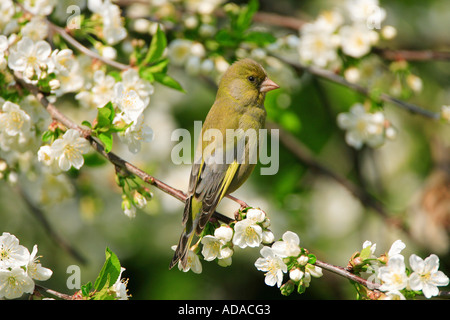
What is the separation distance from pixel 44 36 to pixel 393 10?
438 centimetres

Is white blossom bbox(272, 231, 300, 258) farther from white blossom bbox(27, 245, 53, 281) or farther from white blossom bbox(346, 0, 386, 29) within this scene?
white blossom bbox(346, 0, 386, 29)

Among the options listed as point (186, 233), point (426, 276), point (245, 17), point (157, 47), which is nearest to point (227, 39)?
point (245, 17)

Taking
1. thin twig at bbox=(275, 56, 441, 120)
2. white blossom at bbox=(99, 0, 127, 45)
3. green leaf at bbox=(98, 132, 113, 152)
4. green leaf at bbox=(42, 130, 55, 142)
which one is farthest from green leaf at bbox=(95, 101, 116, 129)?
thin twig at bbox=(275, 56, 441, 120)

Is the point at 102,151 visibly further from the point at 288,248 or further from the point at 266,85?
the point at 266,85

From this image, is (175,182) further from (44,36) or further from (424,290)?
(424,290)

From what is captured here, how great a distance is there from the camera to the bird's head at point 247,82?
4.18 m

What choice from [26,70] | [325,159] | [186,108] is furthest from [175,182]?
[26,70]

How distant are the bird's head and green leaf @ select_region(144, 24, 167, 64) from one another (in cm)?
84

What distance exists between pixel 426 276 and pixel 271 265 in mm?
716

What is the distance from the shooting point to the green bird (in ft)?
10.8

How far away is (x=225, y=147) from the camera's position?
3766 millimetres

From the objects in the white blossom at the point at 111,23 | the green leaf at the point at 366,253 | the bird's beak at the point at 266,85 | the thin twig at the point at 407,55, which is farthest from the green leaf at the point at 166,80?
the thin twig at the point at 407,55

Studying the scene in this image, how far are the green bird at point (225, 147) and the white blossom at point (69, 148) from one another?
A: 672 mm

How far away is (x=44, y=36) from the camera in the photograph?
345cm
